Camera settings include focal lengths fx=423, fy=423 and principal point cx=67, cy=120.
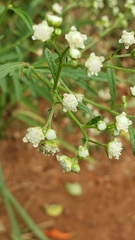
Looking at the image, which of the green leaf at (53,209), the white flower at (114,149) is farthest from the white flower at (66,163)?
the green leaf at (53,209)

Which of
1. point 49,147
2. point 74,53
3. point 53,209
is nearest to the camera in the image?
point 74,53

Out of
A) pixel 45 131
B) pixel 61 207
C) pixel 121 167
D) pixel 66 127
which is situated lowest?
pixel 45 131

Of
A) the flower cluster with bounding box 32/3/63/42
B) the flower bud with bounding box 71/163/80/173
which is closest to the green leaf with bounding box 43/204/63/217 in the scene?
the flower bud with bounding box 71/163/80/173

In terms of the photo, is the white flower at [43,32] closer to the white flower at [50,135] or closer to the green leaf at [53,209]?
the white flower at [50,135]

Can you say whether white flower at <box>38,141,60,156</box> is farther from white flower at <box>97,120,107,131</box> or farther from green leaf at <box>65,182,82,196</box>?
green leaf at <box>65,182,82,196</box>

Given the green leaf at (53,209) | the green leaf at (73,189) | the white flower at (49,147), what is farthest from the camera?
the green leaf at (73,189)

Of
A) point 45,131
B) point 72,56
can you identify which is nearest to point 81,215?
point 45,131

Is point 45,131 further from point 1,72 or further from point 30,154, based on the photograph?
point 30,154

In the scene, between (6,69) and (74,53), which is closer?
(74,53)

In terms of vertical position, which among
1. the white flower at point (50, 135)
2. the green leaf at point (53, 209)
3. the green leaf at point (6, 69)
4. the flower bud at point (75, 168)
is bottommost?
the flower bud at point (75, 168)

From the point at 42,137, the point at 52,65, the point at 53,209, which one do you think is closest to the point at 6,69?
the point at 52,65

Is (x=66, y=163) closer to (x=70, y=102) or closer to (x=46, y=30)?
(x=70, y=102)
